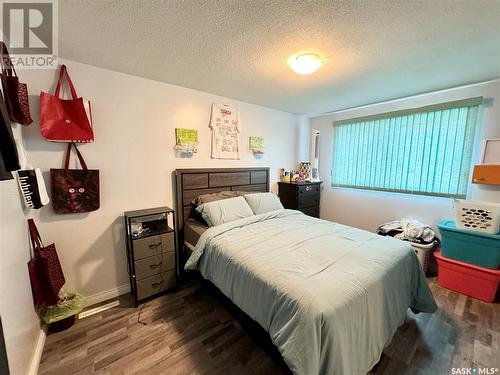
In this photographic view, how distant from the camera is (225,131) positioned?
9.17 ft

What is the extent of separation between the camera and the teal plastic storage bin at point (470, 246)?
78.7 inches

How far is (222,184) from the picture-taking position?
9.12 ft

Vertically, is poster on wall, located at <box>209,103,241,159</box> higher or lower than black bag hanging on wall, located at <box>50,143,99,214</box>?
higher

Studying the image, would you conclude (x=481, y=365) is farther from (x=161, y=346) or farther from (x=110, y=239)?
(x=110, y=239)

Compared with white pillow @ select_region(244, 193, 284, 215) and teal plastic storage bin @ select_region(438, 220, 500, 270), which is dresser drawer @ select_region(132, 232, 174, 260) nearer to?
white pillow @ select_region(244, 193, 284, 215)

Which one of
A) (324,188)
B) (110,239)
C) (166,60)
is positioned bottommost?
(110,239)

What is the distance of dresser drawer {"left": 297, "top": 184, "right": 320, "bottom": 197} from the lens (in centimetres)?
329

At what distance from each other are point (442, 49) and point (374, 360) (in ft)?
7.57

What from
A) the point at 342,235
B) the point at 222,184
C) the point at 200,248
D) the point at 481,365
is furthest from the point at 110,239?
the point at 481,365

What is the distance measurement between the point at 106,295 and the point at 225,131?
2320 millimetres

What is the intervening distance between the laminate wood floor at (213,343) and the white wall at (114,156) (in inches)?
20.6

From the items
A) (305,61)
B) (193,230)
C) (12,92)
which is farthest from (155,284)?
(305,61)

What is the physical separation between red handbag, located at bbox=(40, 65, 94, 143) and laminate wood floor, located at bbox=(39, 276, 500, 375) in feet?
5.36

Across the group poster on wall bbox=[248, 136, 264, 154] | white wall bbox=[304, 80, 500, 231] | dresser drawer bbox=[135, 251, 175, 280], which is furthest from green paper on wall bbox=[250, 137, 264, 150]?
dresser drawer bbox=[135, 251, 175, 280]
